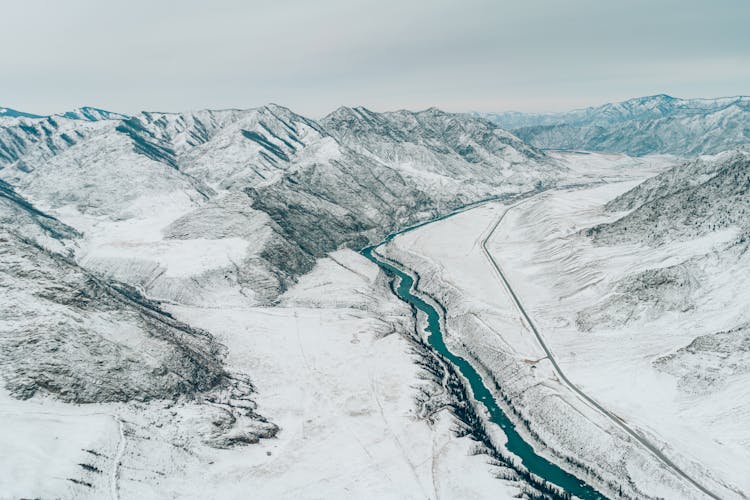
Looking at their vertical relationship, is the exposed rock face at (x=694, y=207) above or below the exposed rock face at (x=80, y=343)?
above

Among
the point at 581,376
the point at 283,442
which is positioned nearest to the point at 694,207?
the point at 581,376

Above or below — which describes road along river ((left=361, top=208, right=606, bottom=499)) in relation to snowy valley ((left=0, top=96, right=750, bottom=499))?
below

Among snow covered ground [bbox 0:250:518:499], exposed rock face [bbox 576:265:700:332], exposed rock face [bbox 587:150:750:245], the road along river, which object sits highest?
exposed rock face [bbox 587:150:750:245]

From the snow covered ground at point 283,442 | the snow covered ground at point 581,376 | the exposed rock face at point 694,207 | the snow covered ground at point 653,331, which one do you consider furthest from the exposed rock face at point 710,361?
the snow covered ground at point 283,442

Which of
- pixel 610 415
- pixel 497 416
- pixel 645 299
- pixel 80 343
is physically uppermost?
pixel 80 343

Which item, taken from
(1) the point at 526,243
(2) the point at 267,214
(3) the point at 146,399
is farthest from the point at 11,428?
(1) the point at 526,243

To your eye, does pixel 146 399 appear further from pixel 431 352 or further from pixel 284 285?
pixel 284 285

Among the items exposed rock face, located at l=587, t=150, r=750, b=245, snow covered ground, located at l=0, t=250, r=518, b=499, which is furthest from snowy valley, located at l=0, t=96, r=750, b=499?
exposed rock face, located at l=587, t=150, r=750, b=245

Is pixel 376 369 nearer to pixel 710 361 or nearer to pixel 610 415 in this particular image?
pixel 610 415

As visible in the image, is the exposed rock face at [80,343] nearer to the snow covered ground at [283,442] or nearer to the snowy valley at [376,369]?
the snowy valley at [376,369]

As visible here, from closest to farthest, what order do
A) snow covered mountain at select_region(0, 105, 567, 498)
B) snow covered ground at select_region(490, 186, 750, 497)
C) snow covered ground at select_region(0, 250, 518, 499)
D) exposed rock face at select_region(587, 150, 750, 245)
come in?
snow covered ground at select_region(0, 250, 518, 499) → snow covered mountain at select_region(0, 105, 567, 498) → snow covered ground at select_region(490, 186, 750, 497) → exposed rock face at select_region(587, 150, 750, 245)

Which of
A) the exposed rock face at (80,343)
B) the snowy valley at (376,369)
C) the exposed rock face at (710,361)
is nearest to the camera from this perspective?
the snowy valley at (376,369)

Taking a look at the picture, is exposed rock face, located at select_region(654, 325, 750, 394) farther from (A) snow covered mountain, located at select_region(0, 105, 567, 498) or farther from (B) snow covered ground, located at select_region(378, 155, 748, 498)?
(A) snow covered mountain, located at select_region(0, 105, 567, 498)
